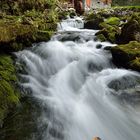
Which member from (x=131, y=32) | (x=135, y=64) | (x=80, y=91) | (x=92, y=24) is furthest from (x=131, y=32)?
(x=92, y=24)

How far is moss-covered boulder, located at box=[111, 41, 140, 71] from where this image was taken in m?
10.6

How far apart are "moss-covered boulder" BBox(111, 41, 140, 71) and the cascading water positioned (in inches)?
12.5

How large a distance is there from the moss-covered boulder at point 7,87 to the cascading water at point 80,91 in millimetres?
464

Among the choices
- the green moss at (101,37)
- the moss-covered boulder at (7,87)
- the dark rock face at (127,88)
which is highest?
the moss-covered boulder at (7,87)

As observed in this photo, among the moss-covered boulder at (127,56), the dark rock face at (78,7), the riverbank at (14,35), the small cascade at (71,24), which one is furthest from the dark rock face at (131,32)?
the dark rock face at (78,7)

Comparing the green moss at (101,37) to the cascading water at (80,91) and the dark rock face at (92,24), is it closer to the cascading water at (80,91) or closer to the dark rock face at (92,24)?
the cascading water at (80,91)

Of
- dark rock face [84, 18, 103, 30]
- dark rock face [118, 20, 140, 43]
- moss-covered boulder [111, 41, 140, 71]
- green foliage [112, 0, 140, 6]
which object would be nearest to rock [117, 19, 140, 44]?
dark rock face [118, 20, 140, 43]

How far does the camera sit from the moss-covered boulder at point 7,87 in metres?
7.55

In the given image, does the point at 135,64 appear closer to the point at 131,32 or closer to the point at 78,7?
the point at 131,32

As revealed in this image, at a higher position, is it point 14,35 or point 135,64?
point 14,35

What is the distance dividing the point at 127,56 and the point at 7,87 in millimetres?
4929

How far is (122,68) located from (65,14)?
12481 mm

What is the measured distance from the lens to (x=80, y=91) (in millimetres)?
9328

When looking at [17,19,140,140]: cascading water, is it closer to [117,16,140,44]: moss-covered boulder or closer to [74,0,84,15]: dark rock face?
[117,16,140,44]: moss-covered boulder
